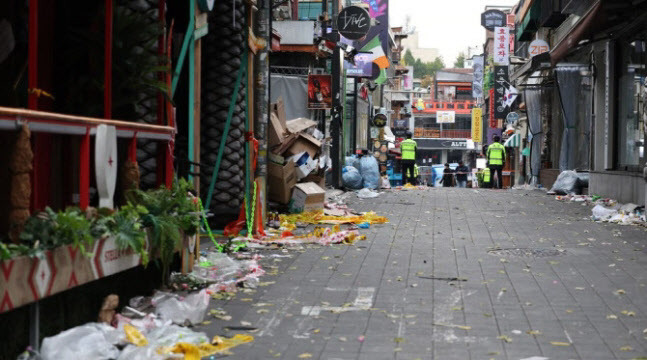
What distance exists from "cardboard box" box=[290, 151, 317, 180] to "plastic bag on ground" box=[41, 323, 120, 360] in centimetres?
1025

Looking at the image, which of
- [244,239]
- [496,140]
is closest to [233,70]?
[244,239]

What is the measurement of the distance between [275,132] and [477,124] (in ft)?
260

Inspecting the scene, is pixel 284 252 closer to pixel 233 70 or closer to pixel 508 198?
pixel 233 70

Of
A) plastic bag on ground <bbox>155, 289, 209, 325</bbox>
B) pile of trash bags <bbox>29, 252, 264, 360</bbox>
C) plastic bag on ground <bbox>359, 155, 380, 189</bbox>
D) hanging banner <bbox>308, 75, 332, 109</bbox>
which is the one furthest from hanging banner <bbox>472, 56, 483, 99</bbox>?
plastic bag on ground <bbox>155, 289, 209, 325</bbox>

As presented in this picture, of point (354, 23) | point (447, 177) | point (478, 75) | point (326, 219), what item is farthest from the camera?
point (478, 75)

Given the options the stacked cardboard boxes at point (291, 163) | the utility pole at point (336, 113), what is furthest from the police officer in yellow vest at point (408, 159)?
the stacked cardboard boxes at point (291, 163)

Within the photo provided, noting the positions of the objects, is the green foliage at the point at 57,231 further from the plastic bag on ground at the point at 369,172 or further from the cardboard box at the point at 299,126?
the plastic bag on ground at the point at 369,172

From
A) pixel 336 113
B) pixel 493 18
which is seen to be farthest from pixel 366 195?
pixel 493 18

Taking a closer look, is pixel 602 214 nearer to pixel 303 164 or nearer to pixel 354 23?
pixel 303 164

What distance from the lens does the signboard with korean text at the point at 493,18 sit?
67.8 m

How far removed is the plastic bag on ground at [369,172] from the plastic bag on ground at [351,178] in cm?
56

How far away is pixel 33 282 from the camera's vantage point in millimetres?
4887

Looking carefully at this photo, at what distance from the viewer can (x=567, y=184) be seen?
2522 cm

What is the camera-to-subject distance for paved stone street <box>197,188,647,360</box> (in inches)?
238
